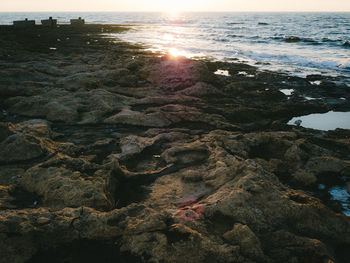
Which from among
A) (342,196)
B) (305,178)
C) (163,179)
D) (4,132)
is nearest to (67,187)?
(163,179)

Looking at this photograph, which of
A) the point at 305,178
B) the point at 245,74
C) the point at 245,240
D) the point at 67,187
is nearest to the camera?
the point at 245,240

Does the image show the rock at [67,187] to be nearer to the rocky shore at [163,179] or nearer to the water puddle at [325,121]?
the rocky shore at [163,179]

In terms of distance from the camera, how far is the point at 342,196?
493 centimetres

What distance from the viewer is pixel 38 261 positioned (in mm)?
3035

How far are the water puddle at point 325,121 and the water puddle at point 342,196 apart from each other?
3898 mm

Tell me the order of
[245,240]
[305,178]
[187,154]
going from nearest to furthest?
[245,240]
[305,178]
[187,154]

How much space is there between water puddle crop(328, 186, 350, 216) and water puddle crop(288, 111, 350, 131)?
153 inches

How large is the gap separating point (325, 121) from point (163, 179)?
6.82m

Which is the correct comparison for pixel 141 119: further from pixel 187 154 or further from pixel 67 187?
pixel 67 187

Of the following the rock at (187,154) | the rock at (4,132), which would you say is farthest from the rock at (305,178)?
the rock at (4,132)

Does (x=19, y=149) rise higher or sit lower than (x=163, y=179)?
higher

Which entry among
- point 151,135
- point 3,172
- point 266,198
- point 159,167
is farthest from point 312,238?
point 3,172

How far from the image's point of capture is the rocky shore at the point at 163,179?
10.5 ft

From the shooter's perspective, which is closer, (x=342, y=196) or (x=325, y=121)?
(x=342, y=196)
